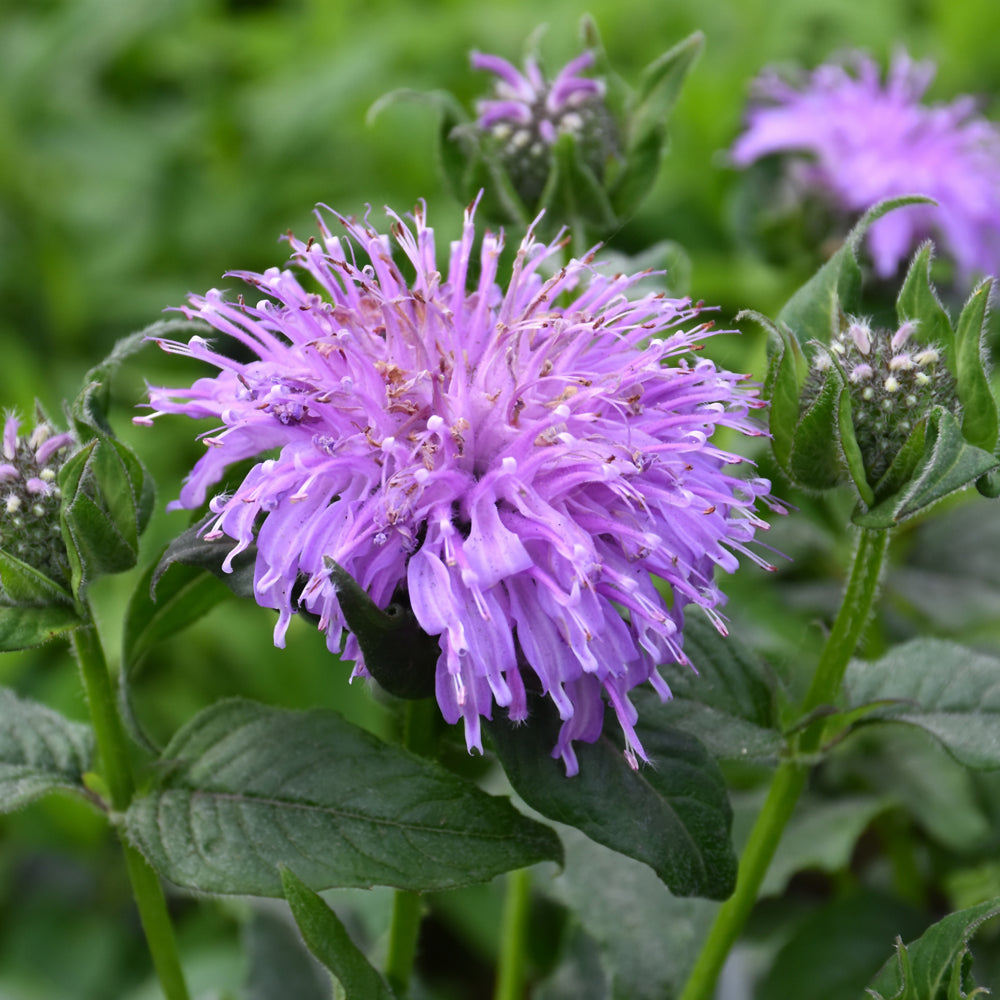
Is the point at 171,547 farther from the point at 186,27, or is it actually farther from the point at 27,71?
the point at 186,27

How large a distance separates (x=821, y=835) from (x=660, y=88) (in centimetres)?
80

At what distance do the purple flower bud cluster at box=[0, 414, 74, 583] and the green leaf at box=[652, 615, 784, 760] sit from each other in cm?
44

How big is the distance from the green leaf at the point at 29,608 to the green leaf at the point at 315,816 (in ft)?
0.46

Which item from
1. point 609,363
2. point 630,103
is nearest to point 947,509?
point 630,103

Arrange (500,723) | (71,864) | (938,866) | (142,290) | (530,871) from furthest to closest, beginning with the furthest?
(142,290) < (71,864) < (938,866) < (530,871) < (500,723)

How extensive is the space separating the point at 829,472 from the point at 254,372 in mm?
410

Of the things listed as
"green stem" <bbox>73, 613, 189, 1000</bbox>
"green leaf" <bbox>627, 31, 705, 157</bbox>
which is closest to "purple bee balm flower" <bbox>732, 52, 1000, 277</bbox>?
"green leaf" <bbox>627, 31, 705, 157</bbox>

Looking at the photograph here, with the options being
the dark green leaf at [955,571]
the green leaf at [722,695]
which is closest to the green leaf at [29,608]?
the green leaf at [722,695]

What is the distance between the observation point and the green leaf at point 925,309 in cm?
91

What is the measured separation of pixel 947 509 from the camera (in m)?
1.84

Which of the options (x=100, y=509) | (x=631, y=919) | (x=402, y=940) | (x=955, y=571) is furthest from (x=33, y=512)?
(x=955, y=571)

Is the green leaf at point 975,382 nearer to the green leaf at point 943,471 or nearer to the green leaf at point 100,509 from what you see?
the green leaf at point 943,471

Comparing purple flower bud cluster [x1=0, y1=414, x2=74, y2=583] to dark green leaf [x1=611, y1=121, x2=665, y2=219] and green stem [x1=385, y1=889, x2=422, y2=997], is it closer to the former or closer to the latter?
green stem [x1=385, y1=889, x2=422, y2=997]

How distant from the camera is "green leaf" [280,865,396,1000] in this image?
0.76 meters
